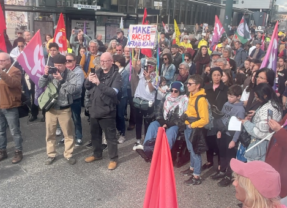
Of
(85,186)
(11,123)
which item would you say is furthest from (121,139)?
(11,123)

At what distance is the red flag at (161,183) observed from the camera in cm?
228

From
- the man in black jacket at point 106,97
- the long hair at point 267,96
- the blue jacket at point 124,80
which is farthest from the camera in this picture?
→ the blue jacket at point 124,80

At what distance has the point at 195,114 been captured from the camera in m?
4.23

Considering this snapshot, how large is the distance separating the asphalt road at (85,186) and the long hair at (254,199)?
220cm

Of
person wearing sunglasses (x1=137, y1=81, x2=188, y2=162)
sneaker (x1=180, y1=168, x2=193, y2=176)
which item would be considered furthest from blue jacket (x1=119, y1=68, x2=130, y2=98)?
sneaker (x1=180, y1=168, x2=193, y2=176)

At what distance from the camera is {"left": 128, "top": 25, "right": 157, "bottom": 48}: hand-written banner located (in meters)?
6.39

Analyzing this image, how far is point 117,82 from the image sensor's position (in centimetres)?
454

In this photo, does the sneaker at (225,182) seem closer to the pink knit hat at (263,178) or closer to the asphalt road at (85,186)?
the asphalt road at (85,186)

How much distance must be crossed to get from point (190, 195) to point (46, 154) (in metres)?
2.62

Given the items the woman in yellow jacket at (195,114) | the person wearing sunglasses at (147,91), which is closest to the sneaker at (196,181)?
the woman in yellow jacket at (195,114)

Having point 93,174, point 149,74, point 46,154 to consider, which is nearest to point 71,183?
point 93,174

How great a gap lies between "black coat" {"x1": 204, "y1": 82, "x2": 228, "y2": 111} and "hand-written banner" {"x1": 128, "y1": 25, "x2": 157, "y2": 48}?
2.06 metres

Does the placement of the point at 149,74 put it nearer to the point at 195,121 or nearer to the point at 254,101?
the point at 195,121

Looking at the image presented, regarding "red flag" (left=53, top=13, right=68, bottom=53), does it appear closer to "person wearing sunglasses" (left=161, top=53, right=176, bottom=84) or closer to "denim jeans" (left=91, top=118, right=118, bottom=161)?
"person wearing sunglasses" (left=161, top=53, right=176, bottom=84)
